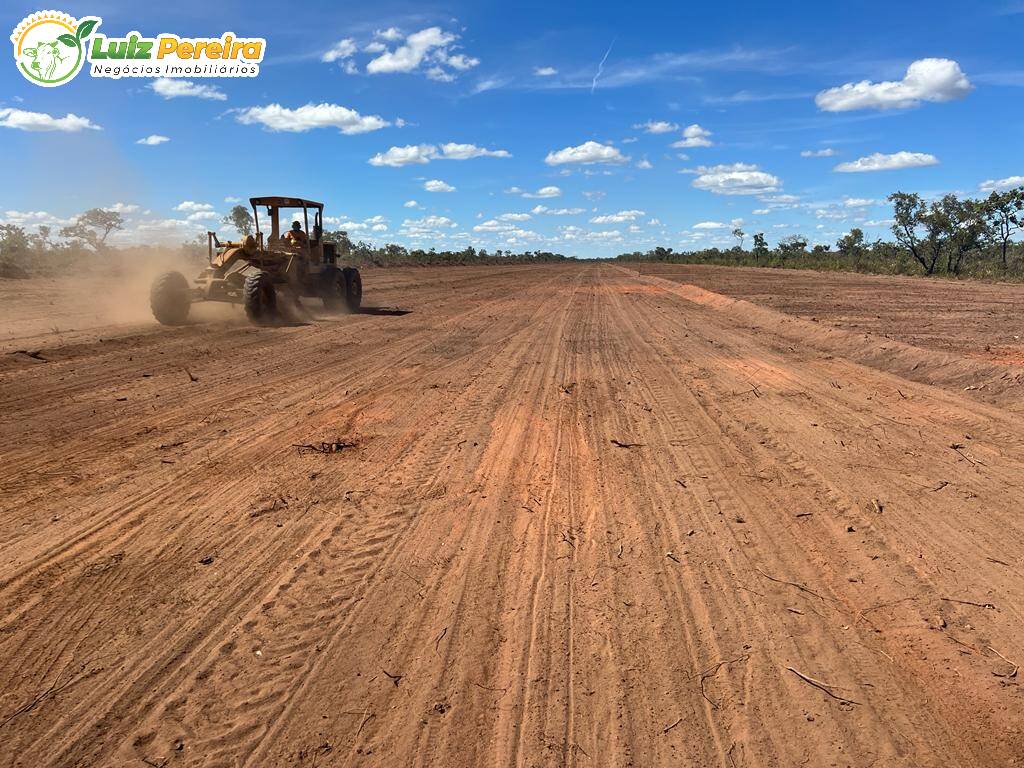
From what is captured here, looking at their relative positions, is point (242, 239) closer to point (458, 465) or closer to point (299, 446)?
point (299, 446)

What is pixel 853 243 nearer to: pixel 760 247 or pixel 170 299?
pixel 760 247

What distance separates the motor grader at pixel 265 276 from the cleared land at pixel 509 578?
6209 millimetres

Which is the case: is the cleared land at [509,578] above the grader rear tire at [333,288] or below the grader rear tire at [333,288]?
below

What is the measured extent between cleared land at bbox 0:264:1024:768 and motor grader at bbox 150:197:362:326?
621 centimetres

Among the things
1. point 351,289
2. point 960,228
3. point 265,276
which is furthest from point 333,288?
point 960,228

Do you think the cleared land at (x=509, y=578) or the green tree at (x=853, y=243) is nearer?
the cleared land at (x=509, y=578)

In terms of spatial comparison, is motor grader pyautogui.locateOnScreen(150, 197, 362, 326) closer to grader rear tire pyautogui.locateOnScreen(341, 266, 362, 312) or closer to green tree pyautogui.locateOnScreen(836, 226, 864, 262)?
grader rear tire pyautogui.locateOnScreen(341, 266, 362, 312)

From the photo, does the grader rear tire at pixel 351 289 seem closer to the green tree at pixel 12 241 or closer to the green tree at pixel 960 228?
the green tree at pixel 12 241

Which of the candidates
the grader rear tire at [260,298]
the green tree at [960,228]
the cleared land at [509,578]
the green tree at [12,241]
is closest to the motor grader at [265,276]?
the grader rear tire at [260,298]

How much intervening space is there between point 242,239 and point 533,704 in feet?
48.2

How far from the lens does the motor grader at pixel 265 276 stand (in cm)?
1382

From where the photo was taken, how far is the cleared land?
Result: 261cm

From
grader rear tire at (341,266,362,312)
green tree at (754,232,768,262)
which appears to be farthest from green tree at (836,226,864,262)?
grader rear tire at (341,266,362,312)

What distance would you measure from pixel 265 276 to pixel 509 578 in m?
12.2
